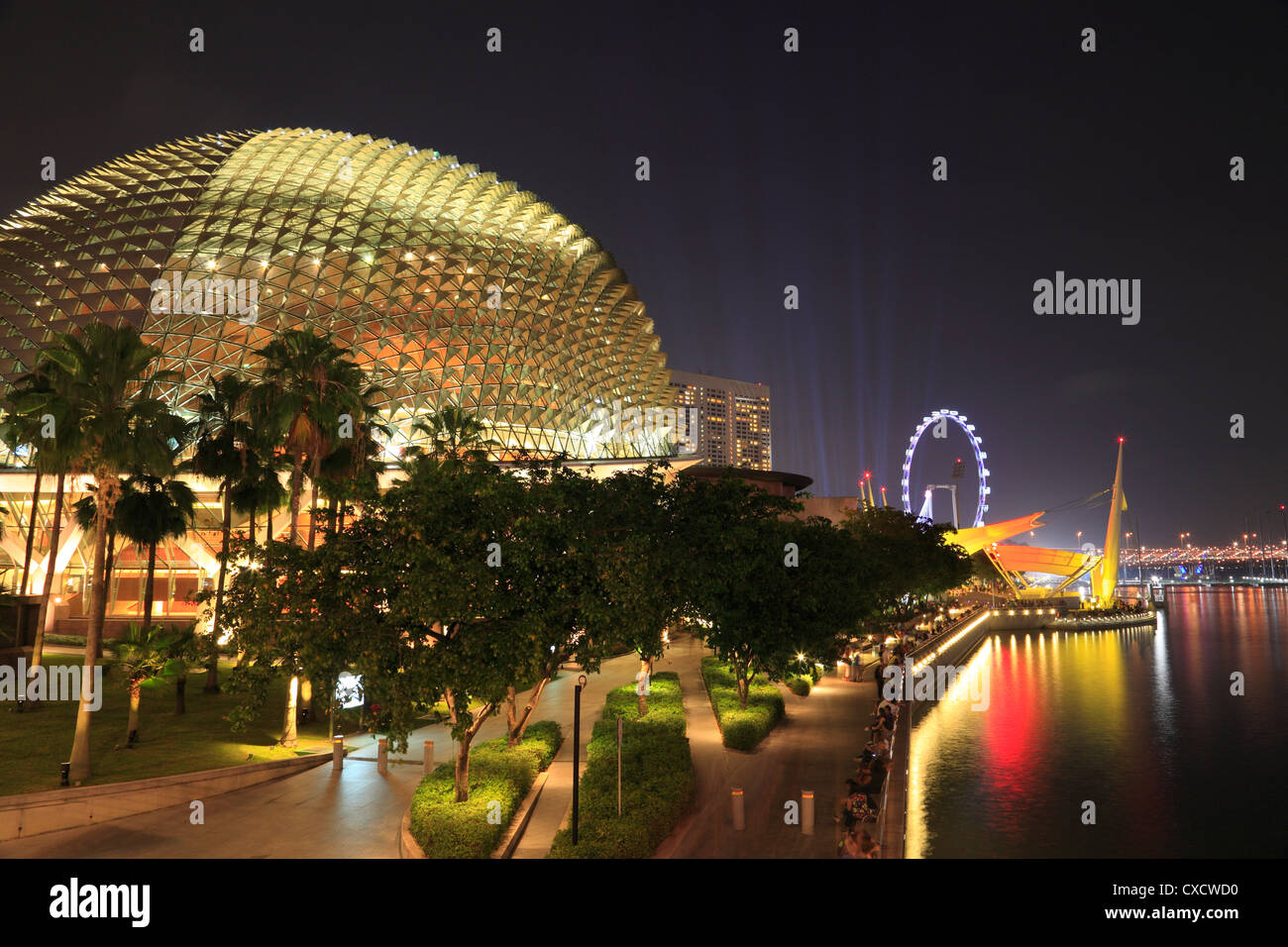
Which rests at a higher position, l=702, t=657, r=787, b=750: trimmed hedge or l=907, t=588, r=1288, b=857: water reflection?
l=702, t=657, r=787, b=750: trimmed hedge

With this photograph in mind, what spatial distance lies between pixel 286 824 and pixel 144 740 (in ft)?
32.3

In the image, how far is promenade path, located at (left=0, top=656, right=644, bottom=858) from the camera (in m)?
18.0

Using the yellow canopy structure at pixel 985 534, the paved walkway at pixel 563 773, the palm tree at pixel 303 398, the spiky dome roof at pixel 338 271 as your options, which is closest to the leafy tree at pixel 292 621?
the paved walkway at pixel 563 773

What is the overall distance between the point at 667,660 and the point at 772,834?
38.5 m

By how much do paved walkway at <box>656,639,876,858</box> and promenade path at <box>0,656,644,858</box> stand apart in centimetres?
362

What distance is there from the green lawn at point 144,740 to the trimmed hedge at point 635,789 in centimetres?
1018

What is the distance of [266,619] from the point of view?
16984 mm

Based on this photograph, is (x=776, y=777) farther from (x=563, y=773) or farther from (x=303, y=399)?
(x=303, y=399)

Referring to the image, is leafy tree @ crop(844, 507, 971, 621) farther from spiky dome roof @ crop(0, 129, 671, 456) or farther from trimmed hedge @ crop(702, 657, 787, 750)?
spiky dome roof @ crop(0, 129, 671, 456)

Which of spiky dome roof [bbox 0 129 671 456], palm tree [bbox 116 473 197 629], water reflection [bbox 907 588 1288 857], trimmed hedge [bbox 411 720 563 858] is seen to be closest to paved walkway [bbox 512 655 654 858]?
trimmed hedge [bbox 411 720 563 858]

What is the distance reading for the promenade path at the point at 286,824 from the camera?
1800cm

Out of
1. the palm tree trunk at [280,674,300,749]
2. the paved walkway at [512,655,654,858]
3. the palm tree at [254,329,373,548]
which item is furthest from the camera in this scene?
the palm tree at [254,329,373,548]

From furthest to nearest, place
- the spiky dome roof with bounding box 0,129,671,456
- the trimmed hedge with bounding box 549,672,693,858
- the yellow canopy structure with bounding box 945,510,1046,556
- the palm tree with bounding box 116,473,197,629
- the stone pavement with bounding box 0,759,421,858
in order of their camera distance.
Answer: the yellow canopy structure with bounding box 945,510,1046,556
the spiky dome roof with bounding box 0,129,671,456
the palm tree with bounding box 116,473,197,629
the stone pavement with bounding box 0,759,421,858
the trimmed hedge with bounding box 549,672,693,858

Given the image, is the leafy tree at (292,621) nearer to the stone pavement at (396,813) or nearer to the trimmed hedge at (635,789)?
the stone pavement at (396,813)
